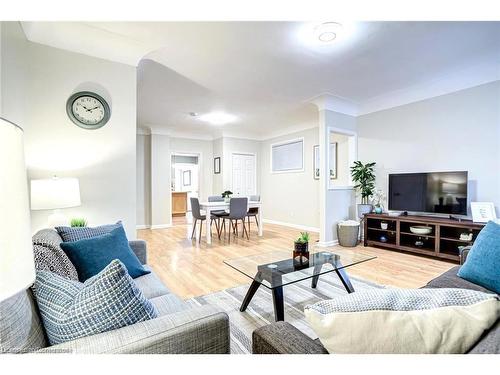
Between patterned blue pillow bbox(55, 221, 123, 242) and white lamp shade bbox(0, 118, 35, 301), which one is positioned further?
patterned blue pillow bbox(55, 221, 123, 242)

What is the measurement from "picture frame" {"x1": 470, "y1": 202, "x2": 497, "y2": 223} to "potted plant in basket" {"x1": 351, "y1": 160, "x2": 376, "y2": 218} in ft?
4.57

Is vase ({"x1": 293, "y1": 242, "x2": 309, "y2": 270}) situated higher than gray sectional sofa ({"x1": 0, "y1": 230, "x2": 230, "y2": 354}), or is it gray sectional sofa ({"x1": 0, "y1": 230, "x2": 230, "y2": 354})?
gray sectional sofa ({"x1": 0, "y1": 230, "x2": 230, "y2": 354})

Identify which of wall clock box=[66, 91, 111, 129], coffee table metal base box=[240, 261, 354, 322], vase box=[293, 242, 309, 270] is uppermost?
wall clock box=[66, 91, 111, 129]

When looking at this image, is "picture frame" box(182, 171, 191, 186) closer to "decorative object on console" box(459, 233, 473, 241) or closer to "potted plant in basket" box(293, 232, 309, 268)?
"potted plant in basket" box(293, 232, 309, 268)

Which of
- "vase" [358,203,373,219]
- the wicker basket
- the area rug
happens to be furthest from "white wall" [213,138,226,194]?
the area rug

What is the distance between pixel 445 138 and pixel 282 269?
3284 millimetres

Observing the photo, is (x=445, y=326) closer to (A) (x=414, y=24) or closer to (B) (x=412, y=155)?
(A) (x=414, y=24)

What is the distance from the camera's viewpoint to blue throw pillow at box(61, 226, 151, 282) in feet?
4.86

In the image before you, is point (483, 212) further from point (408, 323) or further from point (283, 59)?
point (408, 323)

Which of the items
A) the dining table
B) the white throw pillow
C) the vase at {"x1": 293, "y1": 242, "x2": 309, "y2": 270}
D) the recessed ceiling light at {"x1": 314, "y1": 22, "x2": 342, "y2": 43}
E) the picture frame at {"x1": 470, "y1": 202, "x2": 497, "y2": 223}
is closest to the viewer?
the white throw pillow

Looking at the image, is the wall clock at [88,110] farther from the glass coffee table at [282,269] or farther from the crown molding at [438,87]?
the crown molding at [438,87]

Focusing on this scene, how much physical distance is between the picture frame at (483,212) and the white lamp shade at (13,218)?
419 centimetres

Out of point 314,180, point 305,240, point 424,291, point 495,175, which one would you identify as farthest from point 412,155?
point 424,291

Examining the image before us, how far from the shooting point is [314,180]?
5859mm
